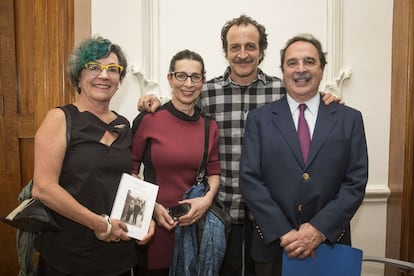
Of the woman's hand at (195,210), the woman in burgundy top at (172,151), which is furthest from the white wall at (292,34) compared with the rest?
the woman's hand at (195,210)

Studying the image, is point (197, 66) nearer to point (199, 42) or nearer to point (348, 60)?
point (199, 42)

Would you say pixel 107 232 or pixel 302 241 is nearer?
pixel 107 232

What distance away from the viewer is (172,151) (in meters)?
1.79

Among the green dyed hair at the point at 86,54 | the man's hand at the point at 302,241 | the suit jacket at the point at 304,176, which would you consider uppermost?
the green dyed hair at the point at 86,54

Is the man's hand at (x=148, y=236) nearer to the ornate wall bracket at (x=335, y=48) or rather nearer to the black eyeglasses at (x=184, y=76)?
the black eyeglasses at (x=184, y=76)

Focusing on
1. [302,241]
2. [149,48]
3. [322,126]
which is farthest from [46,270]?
[149,48]

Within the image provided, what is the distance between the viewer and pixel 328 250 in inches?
63.4

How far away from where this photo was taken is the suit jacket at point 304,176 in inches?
63.4

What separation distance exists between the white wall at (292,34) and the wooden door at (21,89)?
381mm

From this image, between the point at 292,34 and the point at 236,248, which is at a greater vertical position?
the point at 292,34

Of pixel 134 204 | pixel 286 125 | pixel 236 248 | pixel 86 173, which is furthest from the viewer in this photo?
pixel 236 248

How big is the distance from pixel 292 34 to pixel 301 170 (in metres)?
1.43

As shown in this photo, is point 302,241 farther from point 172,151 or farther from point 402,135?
point 402,135

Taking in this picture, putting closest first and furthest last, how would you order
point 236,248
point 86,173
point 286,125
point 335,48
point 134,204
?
point 86,173 < point 134,204 < point 286,125 < point 236,248 < point 335,48
